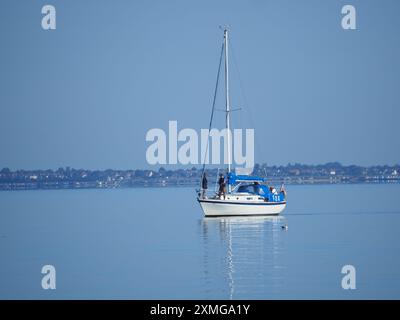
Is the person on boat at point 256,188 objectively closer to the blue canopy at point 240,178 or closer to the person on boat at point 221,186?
the blue canopy at point 240,178

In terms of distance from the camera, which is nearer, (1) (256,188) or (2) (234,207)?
(2) (234,207)

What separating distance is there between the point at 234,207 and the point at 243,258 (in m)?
21.8

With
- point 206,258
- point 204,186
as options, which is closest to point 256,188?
point 204,186

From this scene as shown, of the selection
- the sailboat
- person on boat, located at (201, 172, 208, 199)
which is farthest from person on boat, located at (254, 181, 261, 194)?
person on boat, located at (201, 172, 208, 199)

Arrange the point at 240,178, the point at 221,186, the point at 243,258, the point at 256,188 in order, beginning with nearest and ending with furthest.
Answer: the point at 243,258, the point at 221,186, the point at 256,188, the point at 240,178

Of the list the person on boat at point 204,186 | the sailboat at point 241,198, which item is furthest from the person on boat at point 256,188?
the person on boat at point 204,186

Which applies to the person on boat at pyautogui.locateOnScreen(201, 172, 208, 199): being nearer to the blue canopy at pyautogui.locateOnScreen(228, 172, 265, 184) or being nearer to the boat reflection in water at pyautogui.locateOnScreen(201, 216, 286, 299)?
the boat reflection in water at pyautogui.locateOnScreen(201, 216, 286, 299)

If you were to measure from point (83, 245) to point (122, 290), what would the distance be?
1732 centimetres

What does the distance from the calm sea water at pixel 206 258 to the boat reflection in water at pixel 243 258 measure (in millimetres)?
40

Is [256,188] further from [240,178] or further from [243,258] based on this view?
[243,258]

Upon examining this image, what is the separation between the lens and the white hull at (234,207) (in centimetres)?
6072

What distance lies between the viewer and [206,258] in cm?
3988

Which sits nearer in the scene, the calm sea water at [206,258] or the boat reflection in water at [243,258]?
the boat reflection in water at [243,258]
